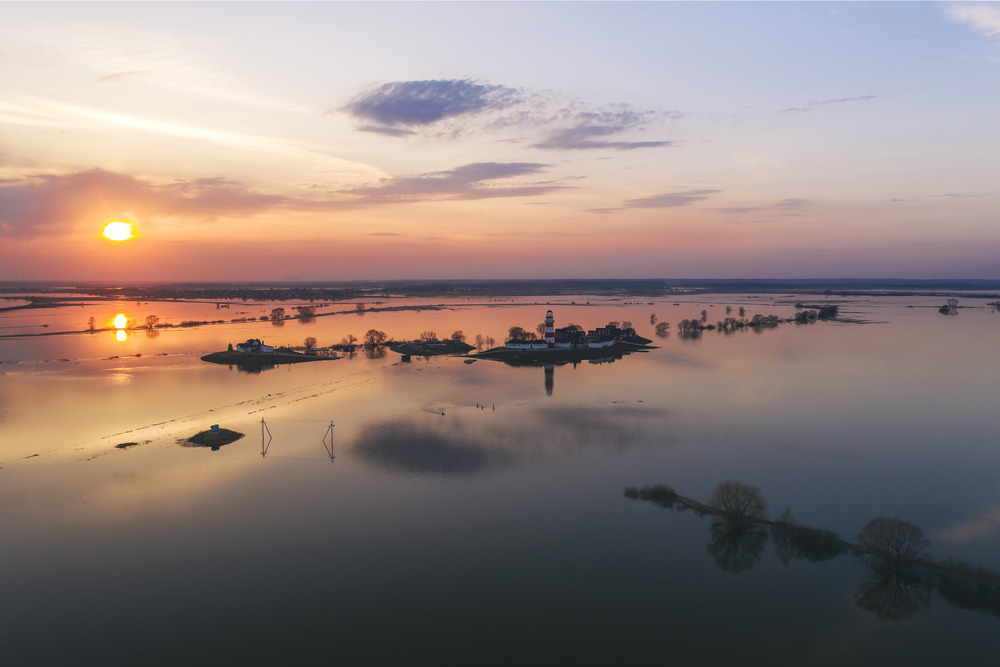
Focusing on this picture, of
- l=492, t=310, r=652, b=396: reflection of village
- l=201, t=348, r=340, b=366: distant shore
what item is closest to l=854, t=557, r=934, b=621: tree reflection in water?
l=492, t=310, r=652, b=396: reflection of village

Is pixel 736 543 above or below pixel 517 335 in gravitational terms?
below

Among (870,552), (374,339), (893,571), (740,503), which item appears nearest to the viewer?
(893,571)

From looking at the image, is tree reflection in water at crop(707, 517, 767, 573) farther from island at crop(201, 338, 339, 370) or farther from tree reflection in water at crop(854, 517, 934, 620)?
island at crop(201, 338, 339, 370)

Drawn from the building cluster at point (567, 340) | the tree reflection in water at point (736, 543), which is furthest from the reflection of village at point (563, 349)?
the tree reflection in water at point (736, 543)

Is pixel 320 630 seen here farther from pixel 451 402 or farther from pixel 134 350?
pixel 134 350

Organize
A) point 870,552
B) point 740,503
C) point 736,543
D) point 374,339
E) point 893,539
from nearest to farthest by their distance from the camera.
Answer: point 893,539 < point 870,552 < point 736,543 < point 740,503 < point 374,339

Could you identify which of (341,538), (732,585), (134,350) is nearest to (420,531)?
(341,538)

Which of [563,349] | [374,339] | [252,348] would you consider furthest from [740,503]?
A: [374,339]

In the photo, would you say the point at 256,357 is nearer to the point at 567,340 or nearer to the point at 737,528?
the point at 567,340
